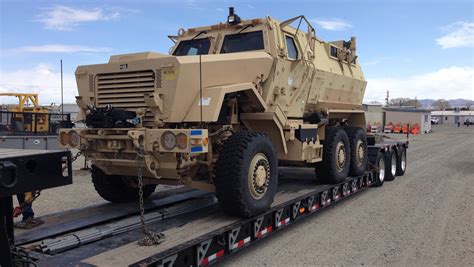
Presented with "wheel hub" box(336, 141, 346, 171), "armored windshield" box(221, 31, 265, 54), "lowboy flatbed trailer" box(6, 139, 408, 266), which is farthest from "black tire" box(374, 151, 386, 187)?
"armored windshield" box(221, 31, 265, 54)

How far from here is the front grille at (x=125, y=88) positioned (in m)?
5.79

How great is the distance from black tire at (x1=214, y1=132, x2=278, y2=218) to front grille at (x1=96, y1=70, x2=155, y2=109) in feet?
4.22

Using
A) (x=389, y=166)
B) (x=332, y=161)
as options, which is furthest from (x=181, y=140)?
(x=389, y=166)

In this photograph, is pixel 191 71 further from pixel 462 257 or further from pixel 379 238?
pixel 462 257

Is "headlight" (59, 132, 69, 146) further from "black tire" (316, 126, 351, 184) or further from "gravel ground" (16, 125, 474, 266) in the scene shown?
"black tire" (316, 126, 351, 184)

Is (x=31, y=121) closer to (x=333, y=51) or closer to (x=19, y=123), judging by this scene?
(x=19, y=123)

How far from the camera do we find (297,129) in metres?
7.73

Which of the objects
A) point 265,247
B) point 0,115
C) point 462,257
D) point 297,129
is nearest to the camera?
point 462,257

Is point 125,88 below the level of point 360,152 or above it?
above

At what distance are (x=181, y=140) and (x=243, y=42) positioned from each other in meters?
3.04

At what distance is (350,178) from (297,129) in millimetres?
2797

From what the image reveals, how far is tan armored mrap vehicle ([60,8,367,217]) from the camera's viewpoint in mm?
5566

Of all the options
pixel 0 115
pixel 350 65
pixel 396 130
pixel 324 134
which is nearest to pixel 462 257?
pixel 324 134

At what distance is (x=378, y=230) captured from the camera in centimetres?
711
